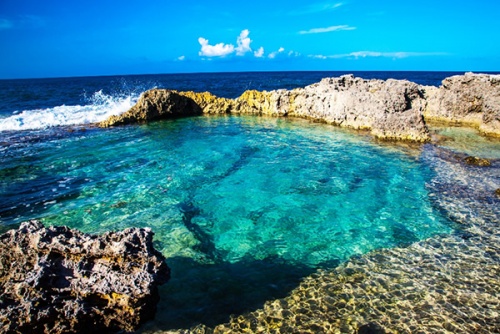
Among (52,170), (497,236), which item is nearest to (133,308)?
(497,236)

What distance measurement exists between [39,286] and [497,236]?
965 centimetres

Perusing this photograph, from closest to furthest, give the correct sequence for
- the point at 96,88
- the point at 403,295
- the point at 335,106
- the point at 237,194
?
the point at 403,295, the point at 237,194, the point at 335,106, the point at 96,88

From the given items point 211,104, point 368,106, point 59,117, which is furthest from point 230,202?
point 59,117

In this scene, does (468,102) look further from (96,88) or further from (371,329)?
(96,88)

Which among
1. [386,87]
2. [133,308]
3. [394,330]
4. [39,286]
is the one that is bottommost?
[394,330]

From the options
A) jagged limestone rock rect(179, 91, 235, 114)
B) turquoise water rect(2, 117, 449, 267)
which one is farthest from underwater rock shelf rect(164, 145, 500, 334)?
jagged limestone rock rect(179, 91, 235, 114)

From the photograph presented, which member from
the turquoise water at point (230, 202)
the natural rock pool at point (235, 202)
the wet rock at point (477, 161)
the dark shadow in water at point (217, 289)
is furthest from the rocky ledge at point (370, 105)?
the dark shadow in water at point (217, 289)

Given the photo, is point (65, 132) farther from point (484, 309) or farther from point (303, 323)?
point (484, 309)

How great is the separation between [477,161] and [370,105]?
26.6 feet

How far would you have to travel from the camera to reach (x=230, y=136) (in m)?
18.9

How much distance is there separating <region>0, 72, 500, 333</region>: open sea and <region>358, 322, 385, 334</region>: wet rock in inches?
4.3

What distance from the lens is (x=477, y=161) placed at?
13.0 metres

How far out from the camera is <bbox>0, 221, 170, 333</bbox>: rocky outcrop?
457 centimetres

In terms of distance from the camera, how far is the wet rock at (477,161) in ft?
42.1
